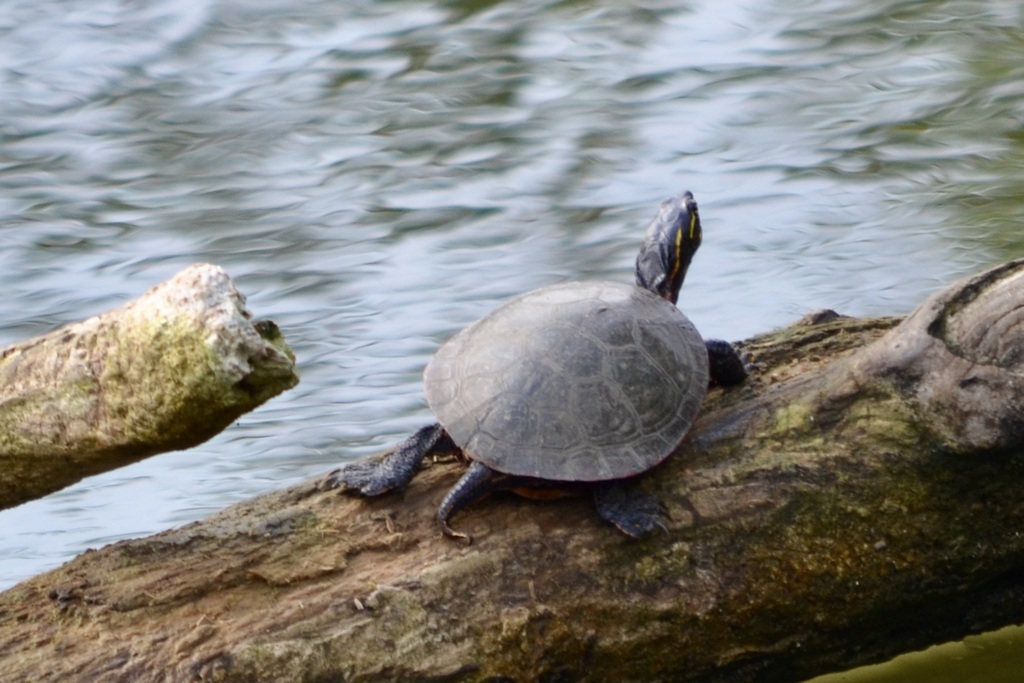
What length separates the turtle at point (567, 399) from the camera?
2949 millimetres

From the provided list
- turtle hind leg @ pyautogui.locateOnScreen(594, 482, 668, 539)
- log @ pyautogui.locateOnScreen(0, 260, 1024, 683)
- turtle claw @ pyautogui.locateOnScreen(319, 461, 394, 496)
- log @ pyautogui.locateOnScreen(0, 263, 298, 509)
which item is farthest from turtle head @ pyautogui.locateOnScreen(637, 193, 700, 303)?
log @ pyautogui.locateOnScreen(0, 263, 298, 509)

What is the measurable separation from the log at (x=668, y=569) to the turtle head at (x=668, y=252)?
0.67 meters

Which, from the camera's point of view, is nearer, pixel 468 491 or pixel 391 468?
pixel 468 491

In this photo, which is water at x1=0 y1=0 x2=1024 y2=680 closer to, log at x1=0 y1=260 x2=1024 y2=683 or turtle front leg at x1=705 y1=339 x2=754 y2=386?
log at x1=0 y1=260 x2=1024 y2=683

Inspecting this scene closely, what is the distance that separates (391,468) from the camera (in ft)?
10.1

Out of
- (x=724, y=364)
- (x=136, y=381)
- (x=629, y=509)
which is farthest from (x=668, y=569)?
(x=136, y=381)

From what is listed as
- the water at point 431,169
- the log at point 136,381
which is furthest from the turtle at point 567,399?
the water at point 431,169

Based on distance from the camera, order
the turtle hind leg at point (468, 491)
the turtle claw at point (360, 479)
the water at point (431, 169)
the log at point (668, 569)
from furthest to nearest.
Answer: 1. the water at point (431, 169)
2. the turtle claw at point (360, 479)
3. the turtle hind leg at point (468, 491)
4. the log at point (668, 569)

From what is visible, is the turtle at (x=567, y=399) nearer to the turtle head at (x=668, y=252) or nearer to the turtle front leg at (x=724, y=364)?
the turtle front leg at (x=724, y=364)

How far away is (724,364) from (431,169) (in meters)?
5.23

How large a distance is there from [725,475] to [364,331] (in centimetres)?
394

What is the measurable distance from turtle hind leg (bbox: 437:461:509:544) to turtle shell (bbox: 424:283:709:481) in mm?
36

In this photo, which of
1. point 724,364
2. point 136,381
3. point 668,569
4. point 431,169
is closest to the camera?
point 136,381

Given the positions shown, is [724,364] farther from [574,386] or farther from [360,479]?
[360,479]
